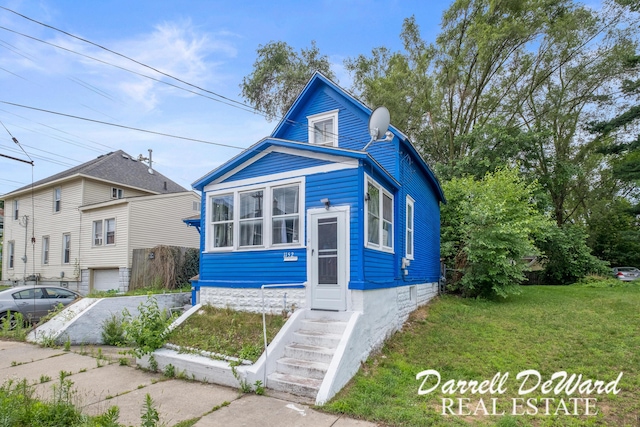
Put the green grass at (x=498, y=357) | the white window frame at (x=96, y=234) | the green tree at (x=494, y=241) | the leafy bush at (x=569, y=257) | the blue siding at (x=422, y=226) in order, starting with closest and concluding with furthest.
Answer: the green grass at (x=498, y=357), the blue siding at (x=422, y=226), the green tree at (x=494, y=241), the white window frame at (x=96, y=234), the leafy bush at (x=569, y=257)

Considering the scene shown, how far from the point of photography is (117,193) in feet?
65.1

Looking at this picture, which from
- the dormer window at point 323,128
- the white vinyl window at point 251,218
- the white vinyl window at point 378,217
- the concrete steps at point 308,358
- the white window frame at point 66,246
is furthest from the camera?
the white window frame at point 66,246

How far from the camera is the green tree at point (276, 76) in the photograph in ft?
78.3

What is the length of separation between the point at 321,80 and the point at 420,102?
48.8 ft

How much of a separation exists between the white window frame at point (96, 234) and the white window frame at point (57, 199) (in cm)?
343

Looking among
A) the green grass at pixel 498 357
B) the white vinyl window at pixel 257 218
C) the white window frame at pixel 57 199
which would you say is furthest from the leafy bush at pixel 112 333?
the white window frame at pixel 57 199

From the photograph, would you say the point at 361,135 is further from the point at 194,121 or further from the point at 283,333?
the point at 283,333

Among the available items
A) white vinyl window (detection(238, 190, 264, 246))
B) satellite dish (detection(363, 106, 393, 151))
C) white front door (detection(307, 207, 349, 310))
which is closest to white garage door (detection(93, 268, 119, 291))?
white vinyl window (detection(238, 190, 264, 246))

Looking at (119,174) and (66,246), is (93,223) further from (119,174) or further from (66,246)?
(119,174)

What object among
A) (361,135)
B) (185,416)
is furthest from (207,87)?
(185,416)

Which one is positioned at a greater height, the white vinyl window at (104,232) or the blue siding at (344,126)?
the blue siding at (344,126)

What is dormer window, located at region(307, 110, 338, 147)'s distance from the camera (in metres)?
10.9

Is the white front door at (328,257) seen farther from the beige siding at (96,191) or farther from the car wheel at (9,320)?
the beige siding at (96,191)

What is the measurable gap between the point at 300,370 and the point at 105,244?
15191 millimetres
